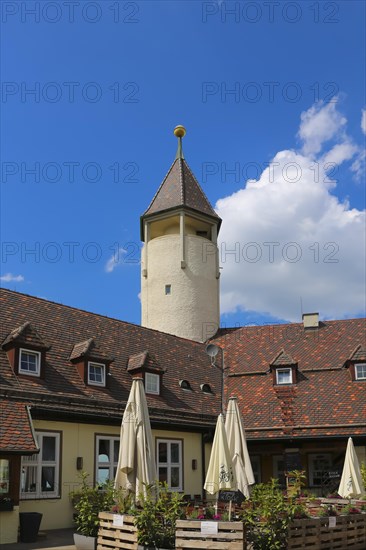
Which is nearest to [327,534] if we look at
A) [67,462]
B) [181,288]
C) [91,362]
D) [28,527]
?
A: [28,527]

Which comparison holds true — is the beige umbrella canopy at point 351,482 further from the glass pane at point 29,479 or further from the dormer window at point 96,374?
the glass pane at point 29,479

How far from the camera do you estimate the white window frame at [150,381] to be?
68.1 ft

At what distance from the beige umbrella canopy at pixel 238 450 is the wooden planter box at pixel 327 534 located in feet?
9.53

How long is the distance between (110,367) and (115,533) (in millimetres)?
9175

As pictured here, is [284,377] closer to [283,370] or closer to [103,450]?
[283,370]

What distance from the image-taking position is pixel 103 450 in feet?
59.4

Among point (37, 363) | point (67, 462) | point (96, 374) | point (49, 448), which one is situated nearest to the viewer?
point (49, 448)

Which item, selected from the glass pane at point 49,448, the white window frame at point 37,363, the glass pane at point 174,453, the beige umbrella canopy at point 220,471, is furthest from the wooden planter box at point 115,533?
the glass pane at point 174,453

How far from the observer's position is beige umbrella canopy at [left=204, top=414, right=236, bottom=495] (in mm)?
15117

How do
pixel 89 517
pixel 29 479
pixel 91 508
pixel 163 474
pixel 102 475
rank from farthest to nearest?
pixel 163 474, pixel 102 475, pixel 29 479, pixel 91 508, pixel 89 517

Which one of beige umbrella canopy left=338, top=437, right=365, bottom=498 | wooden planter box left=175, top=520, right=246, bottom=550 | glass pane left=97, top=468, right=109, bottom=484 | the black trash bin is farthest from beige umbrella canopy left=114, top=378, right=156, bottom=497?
beige umbrella canopy left=338, top=437, right=365, bottom=498

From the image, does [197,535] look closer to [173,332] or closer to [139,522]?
[139,522]

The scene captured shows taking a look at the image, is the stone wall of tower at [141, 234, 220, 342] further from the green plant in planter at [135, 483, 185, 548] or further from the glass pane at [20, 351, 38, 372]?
the green plant in planter at [135, 483, 185, 548]

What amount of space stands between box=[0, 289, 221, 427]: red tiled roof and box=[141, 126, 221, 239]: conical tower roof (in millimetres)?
7574
